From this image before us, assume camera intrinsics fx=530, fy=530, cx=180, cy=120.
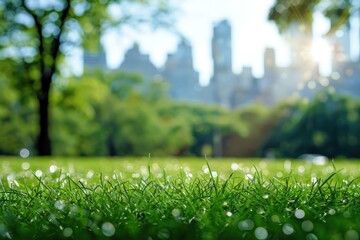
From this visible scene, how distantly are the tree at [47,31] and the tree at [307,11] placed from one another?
45.1 ft

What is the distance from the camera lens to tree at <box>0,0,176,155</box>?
23844mm

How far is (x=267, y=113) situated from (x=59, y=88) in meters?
52.4

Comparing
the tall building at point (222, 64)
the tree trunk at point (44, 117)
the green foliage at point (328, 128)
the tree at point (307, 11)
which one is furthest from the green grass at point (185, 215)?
the tall building at point (222, 64)

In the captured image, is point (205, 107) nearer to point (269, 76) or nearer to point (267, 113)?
point (267, 113)

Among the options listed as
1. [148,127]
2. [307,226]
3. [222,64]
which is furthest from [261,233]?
[222,64]

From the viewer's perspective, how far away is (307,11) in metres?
12.0

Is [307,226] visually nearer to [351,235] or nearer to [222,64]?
[351,235]

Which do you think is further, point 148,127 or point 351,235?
point 148,127

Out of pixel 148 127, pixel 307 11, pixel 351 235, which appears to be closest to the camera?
pixel 351 235

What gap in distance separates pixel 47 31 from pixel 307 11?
15.1 m

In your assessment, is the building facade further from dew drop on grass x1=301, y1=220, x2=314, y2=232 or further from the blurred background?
dew drop on grass x1=301, y1=220, x2=314, y2=232

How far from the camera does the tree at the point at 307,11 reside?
1176 centimetres

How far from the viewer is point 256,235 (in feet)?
6.97

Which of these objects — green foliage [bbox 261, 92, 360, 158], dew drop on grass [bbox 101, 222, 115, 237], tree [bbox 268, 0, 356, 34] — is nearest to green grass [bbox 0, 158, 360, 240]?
dew drop on grass [bbox 101, 222, 115, 237]
